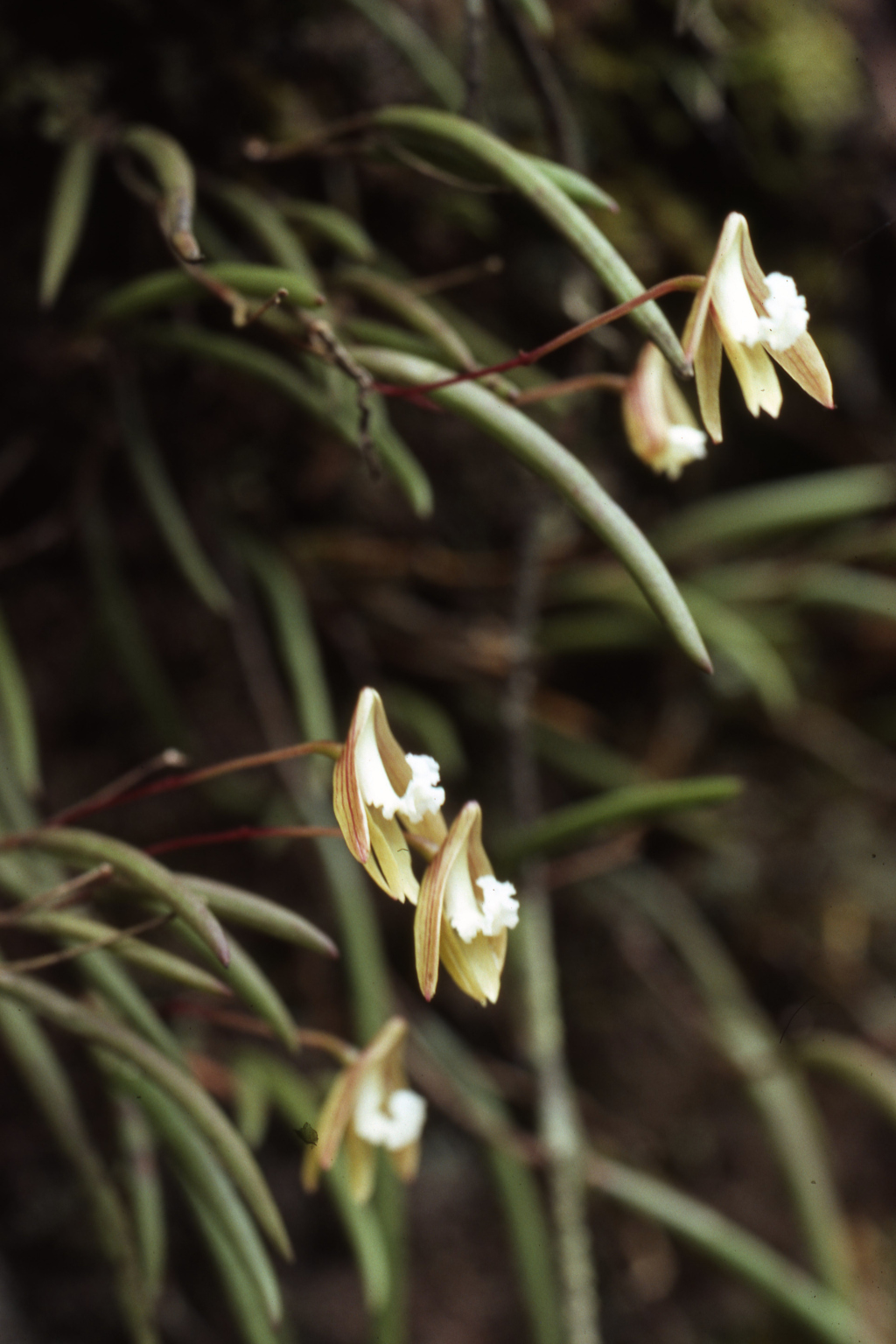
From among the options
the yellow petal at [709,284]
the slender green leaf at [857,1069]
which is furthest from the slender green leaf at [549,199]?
the slender green leaf at [857,1069]

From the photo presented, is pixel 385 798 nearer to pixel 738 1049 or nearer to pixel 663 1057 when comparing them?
pixel 738 1049

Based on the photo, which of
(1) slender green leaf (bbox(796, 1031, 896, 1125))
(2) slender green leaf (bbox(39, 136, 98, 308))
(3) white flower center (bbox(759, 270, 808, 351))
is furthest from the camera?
(1) slender green leaf (bbox(796, 1031, 896, 1125))

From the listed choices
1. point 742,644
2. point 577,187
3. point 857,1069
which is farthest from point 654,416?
point 857,1069

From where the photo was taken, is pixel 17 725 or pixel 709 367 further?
pixel 17 725

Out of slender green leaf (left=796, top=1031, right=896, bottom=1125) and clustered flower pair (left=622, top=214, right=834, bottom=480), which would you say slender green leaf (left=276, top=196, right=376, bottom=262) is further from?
slender green leaf (left=796, top=1031, right=896, bottom=1125)

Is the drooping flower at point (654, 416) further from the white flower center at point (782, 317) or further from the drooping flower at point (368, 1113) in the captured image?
the drooping flower at point (368, 1113)

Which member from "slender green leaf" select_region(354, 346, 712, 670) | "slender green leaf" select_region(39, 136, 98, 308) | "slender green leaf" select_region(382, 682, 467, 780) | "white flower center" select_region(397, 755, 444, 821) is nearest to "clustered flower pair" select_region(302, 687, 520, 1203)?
"white flower center" select_region(397, 755, 444, 821)

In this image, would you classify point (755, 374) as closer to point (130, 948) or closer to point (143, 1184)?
point (130, 948)
